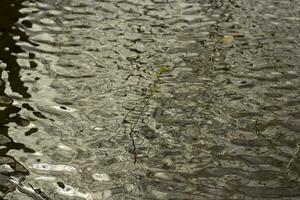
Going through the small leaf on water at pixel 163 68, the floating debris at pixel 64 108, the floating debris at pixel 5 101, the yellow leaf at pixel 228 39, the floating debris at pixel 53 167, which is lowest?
the floating debris at pixel 53 167

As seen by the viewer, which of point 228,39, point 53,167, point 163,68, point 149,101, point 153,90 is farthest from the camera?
point 228,39

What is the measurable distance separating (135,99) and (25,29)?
267 cm

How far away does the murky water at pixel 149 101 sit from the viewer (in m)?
4.62

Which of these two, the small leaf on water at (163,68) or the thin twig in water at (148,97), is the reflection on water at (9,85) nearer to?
the thin twig in water at (148,97)

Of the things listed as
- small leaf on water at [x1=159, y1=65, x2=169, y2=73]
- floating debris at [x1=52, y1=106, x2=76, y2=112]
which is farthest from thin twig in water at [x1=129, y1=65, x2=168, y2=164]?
floating debris at [x1=52, y1=106, x2=76, y2=112]

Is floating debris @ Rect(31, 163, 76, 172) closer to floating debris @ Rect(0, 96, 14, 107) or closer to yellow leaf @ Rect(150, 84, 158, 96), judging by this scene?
floating debris @ Rect(0, 96, 14, 107)

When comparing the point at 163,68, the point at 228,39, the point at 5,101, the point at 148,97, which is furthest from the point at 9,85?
the point at 228,39

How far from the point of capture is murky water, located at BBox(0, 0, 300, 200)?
4625 millimetres

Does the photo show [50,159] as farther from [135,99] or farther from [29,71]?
[29,71]

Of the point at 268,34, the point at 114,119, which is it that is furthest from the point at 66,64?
the point at 268,34

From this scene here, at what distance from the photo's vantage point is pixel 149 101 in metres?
5.82

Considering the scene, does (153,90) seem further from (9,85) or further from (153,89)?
(9,85)

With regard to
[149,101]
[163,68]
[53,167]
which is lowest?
[53,167]

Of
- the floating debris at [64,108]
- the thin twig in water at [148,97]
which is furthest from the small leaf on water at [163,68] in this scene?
the floating debris at [64,108]
